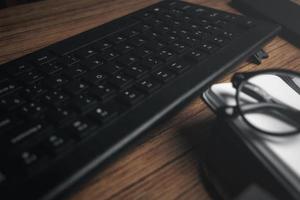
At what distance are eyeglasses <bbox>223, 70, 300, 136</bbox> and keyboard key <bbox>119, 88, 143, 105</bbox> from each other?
3.7 inches

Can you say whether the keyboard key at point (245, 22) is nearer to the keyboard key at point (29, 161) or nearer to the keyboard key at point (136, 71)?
the keyboard key at point (136, 71)

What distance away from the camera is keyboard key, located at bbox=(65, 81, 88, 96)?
356 mm

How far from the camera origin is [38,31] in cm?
57

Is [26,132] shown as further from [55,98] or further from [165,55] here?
[165,55]

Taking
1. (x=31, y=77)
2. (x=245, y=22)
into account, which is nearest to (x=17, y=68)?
(x=31, y=77)

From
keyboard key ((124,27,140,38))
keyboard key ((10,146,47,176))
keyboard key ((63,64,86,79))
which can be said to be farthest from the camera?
keyboard key ((124,27,140,38))

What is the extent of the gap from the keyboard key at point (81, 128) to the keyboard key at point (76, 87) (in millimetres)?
42

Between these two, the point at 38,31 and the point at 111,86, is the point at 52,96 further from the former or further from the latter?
the point at 38,31

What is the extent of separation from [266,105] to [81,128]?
183 mm

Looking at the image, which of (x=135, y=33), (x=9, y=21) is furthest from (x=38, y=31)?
(x=135, y=33)

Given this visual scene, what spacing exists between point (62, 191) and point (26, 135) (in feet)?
0.18

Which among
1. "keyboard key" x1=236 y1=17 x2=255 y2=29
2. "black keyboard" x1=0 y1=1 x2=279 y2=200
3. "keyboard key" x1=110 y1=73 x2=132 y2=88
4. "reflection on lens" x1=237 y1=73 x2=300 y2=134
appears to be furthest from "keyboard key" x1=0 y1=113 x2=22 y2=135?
"keyboard key" x1=236 y1=17 x2=255 y2=29

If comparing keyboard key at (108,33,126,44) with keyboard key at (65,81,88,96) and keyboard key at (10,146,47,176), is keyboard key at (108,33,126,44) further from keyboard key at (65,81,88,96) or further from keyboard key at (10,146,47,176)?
keyboard key at (10,146,47,176)

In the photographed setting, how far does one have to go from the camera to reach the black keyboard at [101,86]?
288mm
